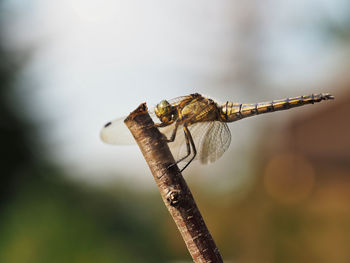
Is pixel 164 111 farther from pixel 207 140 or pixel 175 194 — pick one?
pixel 175 194

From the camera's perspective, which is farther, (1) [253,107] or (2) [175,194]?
(1) [253,107]

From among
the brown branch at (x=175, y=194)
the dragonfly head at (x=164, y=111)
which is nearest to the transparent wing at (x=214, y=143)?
the dragonfly head at (x=164, y=111)

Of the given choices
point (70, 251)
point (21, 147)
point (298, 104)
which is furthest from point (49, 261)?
point (298, 104)

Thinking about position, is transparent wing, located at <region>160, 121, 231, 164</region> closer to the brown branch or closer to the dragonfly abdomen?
the dragonfly abdomen

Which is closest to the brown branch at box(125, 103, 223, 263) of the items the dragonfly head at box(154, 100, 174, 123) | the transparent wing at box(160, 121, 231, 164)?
the dragonfly head at box(154, 100, 174, 123)

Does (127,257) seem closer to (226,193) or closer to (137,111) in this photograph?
(226,193)

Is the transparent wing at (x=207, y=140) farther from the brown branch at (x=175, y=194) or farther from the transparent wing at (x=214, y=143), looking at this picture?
the brown branch at (x=175, y=194)

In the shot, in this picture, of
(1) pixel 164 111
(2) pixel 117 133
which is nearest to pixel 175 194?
(1) pixel 164 111
